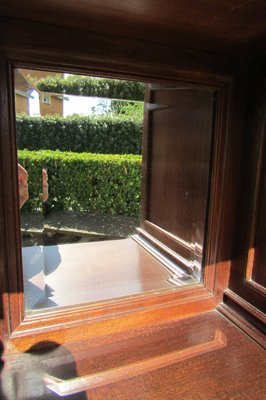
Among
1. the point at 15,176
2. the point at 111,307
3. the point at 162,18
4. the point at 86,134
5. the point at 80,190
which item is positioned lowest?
the point at 111,307

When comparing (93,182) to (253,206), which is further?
(93,182)

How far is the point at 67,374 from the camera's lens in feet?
2.89

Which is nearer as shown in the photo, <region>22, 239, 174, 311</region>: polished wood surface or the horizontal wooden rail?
the horizontal wooden rail

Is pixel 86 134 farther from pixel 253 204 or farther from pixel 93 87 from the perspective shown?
pixel 253 204

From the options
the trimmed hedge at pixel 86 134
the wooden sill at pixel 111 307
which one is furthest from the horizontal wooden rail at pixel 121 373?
the trimmed hedge at pixel 86 134

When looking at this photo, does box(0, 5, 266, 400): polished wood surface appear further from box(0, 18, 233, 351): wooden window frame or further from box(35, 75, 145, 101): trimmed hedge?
box(35, 75, 145, 101): trimmed hedge

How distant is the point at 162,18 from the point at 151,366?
1057 mm

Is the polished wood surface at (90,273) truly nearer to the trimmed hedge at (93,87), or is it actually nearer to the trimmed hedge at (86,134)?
the trimmed hedge at (86,134)

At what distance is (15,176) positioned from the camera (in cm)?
92

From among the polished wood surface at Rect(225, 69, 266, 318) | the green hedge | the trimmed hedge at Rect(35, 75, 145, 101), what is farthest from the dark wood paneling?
the green hedge

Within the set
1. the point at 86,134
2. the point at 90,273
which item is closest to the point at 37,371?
the point at 90,273

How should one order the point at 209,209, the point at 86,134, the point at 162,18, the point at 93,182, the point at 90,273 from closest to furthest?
the point at 162,18 < the point at 209,209 < the point at 90,273 < the point at 86,134 < the point at 93,182

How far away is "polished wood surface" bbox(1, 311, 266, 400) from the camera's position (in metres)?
0.83

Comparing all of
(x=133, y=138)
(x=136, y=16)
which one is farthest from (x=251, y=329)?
(x=133, y=138)
